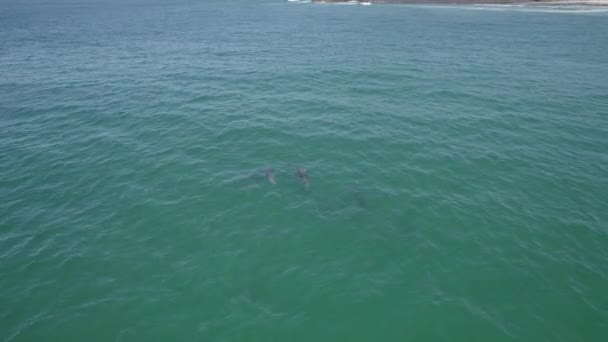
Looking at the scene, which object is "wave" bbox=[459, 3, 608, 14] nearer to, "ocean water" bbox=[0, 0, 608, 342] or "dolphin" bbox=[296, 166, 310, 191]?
"ocean water" bbox=[0, 0, 608, 342]

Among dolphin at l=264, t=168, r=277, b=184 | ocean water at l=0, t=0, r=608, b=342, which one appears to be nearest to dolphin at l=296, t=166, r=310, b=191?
ocean water at l=0, t=0, r=608, b=342

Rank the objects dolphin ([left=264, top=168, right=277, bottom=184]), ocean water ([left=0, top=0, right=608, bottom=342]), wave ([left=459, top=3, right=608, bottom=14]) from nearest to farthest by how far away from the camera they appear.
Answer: ocean water ([left=0, top=0, right=608, bottom=342]), dolphin ([left=264, top=168, right=277, bottom=184]), wave ([left=459, top=3, right=608, bottom=14])

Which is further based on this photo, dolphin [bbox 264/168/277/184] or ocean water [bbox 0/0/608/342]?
dolphin [bbox 264/168/277/184]

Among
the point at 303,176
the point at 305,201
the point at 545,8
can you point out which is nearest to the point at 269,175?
the point at 303,176

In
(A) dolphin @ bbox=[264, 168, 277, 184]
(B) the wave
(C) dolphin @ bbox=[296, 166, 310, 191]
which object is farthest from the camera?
(B) the wave

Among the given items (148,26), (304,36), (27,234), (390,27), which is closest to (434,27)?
(390,27)

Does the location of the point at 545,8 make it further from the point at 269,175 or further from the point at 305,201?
the point at 305,201

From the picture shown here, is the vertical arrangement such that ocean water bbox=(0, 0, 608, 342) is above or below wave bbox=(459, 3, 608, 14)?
below

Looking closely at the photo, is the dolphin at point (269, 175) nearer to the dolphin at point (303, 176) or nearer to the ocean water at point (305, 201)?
the ocean water at point (305, 201)

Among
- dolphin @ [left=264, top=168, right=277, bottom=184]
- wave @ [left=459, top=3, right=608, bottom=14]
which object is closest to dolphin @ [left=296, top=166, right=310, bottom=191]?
dolphin @ [left=264, top=168, right=277, bottom=184]
